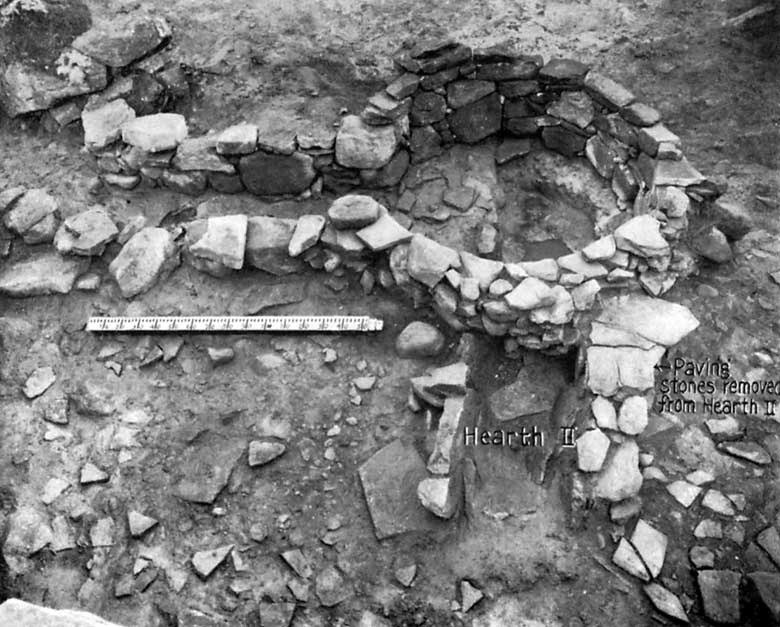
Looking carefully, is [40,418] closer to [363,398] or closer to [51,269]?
[51,269]

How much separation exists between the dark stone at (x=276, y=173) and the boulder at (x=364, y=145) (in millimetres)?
320

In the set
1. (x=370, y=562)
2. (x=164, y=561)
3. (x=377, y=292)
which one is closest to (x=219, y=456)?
(x=164, y=561)

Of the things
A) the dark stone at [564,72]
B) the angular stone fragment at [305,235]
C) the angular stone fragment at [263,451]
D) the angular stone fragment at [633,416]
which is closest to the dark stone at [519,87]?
the dark stone at [564,72]

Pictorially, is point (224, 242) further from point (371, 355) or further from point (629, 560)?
point (629, 560)

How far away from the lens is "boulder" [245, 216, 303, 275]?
22.2ft

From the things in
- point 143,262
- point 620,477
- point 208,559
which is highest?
point 143,262

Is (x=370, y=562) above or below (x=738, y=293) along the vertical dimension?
below

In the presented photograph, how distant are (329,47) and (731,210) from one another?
423 centimetres

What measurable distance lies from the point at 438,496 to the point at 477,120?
3.72 metres

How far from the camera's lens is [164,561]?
5.66m

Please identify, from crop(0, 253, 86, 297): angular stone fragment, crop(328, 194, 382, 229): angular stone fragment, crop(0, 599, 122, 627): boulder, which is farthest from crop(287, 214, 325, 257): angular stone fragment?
crop(0, 599, 122, 627): boulder

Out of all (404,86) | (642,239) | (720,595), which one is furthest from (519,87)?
(720,595)

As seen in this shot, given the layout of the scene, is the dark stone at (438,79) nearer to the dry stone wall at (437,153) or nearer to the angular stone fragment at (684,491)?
the dry stone wall at (437,153)

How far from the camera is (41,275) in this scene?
704 centimetres
